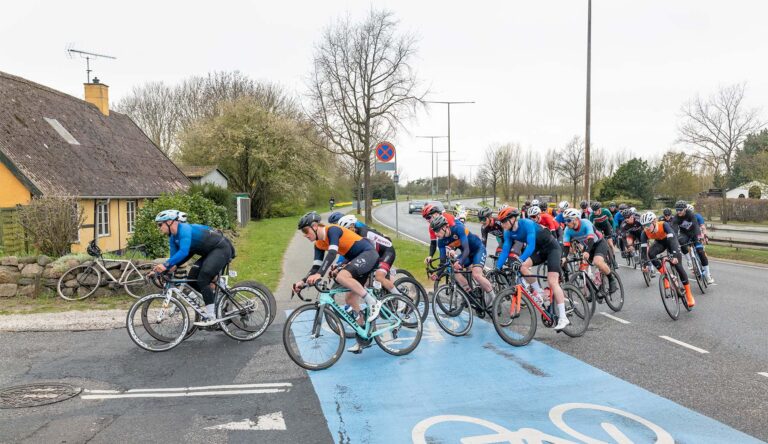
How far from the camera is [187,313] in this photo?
7.65 meters

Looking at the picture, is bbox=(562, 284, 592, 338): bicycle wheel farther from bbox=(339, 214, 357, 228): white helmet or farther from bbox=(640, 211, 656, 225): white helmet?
bbox=(339, 214, 357, 228): white helmet

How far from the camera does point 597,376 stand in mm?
6289

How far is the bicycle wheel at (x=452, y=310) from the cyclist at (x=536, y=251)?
0.76 m

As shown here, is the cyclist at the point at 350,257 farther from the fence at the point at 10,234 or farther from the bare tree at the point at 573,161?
the bare tree at the point at 573,161

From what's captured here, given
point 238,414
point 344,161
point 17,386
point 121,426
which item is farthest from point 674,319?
point 344,161

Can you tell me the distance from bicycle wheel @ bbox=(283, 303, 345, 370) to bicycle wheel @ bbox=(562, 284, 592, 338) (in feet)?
11.2

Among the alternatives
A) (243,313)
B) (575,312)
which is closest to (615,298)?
(575,312)

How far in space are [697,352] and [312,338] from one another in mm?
4831

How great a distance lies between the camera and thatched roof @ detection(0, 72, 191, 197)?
57.6ft

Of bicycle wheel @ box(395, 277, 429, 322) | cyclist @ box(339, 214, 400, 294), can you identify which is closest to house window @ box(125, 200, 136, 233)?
bicycle wheel @ box(395, 277, 429, 322)

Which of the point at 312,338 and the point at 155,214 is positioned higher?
the point at 155,214

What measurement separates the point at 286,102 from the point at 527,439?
56.9 meters

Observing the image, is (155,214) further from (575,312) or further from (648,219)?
(648,219)

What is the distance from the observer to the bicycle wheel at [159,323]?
7.49m
